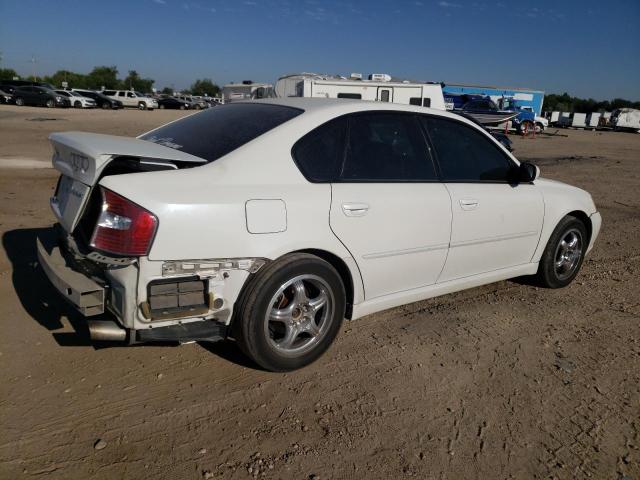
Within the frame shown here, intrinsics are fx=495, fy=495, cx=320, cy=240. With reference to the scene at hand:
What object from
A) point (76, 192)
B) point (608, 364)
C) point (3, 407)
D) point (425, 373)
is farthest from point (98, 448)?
point (608, 364)

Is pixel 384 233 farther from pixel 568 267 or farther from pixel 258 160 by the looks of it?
pixel 568 267

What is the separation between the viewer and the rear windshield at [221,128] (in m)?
3.02

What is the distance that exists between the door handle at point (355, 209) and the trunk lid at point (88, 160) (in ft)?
2.93

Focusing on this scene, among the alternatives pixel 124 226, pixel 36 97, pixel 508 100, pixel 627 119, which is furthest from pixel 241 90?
pixel 627 119

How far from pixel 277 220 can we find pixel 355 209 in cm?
56

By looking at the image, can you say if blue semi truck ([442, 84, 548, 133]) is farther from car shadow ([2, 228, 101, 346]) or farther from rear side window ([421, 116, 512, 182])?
car shadow ([2, 228, 101, 346])

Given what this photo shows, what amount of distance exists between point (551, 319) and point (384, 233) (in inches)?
72.8

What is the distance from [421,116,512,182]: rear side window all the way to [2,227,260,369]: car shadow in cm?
204

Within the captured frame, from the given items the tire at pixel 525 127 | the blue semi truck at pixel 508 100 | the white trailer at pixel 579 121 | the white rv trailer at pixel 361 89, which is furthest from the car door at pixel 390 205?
the white trailer at pixel 579 121

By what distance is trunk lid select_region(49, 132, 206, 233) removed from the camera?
257 centimetres

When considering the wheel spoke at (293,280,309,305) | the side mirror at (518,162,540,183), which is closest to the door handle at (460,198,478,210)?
the side mirror at (518,162,540,183)

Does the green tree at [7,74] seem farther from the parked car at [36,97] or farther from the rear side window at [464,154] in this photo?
the rear side window at [464,154]

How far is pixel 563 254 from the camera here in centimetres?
471

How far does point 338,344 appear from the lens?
3.53m
